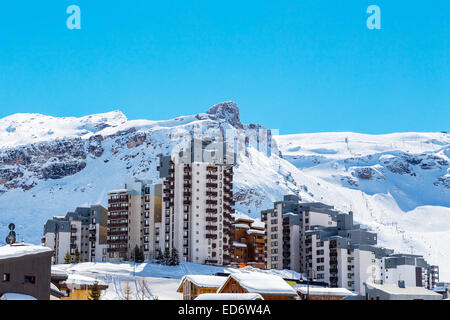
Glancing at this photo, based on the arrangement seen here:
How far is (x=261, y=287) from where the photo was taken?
186ft

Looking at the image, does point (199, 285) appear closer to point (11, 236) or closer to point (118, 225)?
point (11, 236)

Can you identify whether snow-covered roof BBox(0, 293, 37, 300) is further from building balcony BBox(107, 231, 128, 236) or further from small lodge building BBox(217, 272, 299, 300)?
building balcony BBox(107, 231, 128, 236)

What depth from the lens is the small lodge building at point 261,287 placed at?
2179 inches

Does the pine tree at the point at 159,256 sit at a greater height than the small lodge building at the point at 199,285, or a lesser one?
lesser

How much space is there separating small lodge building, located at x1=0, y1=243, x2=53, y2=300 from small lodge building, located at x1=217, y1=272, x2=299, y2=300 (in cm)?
2551

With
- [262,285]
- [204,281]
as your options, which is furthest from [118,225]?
[262,285]

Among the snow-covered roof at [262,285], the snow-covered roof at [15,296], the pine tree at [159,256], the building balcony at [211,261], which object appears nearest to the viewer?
the snow-covered roof at [15,296]

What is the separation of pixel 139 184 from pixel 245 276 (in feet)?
416

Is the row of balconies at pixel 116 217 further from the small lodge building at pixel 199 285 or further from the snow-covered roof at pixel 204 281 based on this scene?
the snow-covered roof at pixel 204 281

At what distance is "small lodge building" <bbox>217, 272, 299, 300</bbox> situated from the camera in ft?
182

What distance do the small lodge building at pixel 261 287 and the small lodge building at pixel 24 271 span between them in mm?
25511

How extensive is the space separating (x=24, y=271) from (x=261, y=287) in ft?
99.9

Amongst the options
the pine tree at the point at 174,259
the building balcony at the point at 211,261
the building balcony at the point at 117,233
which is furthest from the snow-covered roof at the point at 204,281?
the building balcony at the point at 117,233
